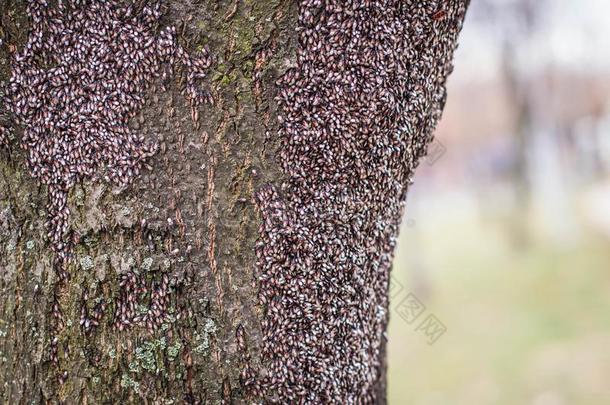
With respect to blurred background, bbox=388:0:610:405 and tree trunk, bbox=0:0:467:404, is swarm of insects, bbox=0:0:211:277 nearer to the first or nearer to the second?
tree trunk, bbox=0:0:467:404

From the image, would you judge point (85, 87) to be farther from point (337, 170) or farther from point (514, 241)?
point (514, 241)

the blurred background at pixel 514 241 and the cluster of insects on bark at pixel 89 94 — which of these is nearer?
the cluster of insects on bark at pixel 89 94

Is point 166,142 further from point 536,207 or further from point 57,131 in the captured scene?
point 536,207

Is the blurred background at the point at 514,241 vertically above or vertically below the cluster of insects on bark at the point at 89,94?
above

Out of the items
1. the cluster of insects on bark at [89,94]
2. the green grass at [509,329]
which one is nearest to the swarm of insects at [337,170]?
the cluster of insects on bark at [89,94]

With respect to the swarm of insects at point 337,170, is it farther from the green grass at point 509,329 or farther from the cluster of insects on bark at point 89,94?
the green grass at point 509,329

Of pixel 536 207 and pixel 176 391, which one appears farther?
pixel 536 207

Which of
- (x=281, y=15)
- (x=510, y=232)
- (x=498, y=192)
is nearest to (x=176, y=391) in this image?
(x=281, y=15)
